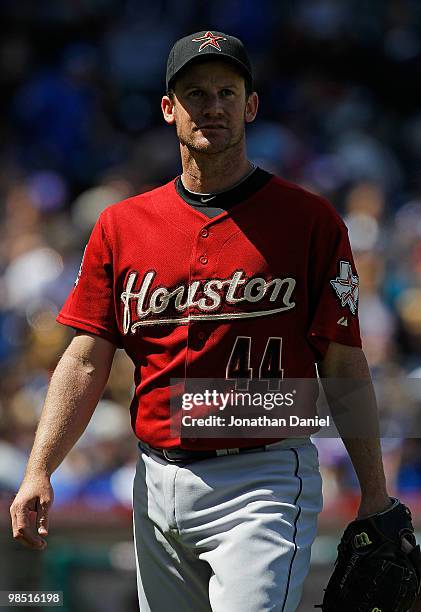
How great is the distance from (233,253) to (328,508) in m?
2.45

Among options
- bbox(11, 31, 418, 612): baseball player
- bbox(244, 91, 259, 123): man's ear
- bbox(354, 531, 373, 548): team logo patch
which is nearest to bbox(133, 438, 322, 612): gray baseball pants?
bbox(11, 31, 418, 612): baseball player

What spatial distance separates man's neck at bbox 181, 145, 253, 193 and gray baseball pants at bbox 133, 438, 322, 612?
2.56 ft

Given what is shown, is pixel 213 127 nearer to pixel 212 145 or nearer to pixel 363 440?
pixel 212 145

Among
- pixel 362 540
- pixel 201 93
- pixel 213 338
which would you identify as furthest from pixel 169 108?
pixel 362 540

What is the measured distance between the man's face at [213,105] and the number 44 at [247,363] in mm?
567

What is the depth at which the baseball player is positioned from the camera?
10.8 feet

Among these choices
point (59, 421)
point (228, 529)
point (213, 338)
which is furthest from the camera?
point (59, 421)

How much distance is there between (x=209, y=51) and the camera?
333 cm

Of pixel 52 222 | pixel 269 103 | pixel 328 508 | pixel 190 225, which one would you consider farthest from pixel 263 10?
pixel 190 225

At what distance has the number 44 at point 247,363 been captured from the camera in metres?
3.33

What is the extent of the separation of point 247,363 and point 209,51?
89 cm

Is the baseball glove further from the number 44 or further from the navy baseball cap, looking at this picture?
the navy baseball cap

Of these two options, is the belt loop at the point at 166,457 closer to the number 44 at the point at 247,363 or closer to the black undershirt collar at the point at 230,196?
the number 44 at the point at 247,363

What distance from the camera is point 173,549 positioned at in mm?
3377
